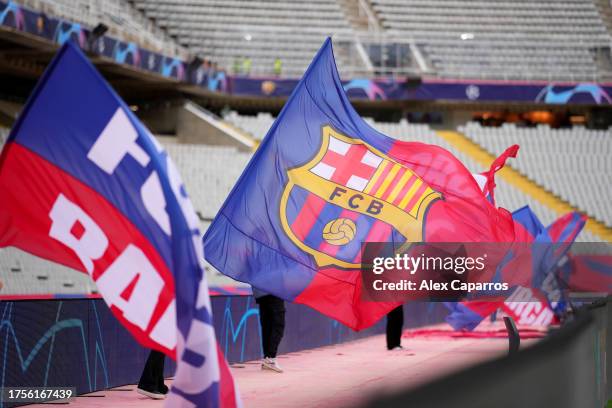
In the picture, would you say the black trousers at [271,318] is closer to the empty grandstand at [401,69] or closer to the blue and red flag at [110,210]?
the blue and red flag at [110,210]

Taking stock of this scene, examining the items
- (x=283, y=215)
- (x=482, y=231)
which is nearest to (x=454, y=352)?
(x=482, y=231)

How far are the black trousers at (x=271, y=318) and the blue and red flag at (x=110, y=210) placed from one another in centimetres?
514

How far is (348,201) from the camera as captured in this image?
9938 millimetres

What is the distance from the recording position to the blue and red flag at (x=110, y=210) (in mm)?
5367

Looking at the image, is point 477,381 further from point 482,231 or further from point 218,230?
point 482,231

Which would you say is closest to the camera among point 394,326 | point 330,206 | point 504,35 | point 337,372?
point 330,206

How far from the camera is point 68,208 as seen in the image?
5.89 m

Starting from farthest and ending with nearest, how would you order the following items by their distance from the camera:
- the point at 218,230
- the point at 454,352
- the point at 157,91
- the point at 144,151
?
1. the point at 157,91
2. the point at 454,352
3. the point at 218,230
4. the point at 144,151

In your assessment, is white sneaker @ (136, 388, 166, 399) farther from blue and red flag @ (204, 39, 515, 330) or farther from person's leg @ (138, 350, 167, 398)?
blue and red flag @ (204, 39, 515, 330)

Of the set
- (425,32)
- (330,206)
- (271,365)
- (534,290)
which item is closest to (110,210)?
(330,206)

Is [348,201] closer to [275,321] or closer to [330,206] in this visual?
[330,206]

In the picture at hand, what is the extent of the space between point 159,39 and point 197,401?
36456 mm

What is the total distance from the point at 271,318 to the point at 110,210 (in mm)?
5425

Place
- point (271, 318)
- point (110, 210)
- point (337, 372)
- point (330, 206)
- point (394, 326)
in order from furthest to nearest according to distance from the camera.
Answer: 1. point (394, 326)
2. point (337, 372)
3. point (271, 318)
4. point (330, 206)
5. point (110, 210)
